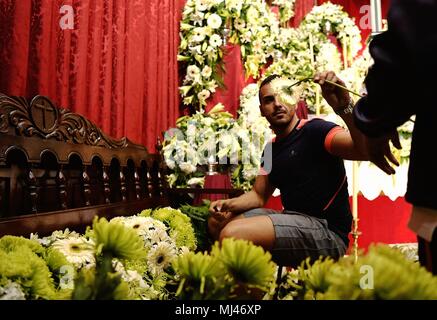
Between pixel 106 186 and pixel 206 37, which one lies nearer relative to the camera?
pixel 106 186

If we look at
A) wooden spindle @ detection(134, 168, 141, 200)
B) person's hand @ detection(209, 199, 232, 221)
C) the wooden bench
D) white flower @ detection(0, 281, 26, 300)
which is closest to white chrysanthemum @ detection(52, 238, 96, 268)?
the wooden bench

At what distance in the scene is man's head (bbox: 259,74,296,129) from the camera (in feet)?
4.75

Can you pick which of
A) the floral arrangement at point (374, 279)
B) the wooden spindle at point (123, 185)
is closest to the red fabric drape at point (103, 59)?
the wooden spindle at point (123, 185)

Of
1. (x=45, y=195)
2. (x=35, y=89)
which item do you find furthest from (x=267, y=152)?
(x=35, y=89)

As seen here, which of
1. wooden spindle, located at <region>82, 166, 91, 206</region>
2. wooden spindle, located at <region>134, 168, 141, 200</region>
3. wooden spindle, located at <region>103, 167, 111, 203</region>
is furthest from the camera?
wooden spindle, located at <region>134, 168, 141, 200</region>

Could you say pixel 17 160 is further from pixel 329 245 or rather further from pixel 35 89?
pixel 329 245

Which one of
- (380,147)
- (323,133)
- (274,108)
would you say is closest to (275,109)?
(274,108)

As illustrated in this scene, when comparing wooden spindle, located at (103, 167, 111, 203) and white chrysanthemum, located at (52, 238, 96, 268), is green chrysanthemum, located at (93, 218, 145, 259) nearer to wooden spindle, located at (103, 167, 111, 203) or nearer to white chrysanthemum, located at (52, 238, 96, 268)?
white chrysanthemum, located at (52, 238, 96, 268)

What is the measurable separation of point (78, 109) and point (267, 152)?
939 millimetres

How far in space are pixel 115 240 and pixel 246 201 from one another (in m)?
1.07

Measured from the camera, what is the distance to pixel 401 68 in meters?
0.50

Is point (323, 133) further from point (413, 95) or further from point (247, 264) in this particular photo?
point (247, 264)

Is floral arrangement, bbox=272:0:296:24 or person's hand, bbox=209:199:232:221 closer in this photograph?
person's hand, bbox=209:199:232:221

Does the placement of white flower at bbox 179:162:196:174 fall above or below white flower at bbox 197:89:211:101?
below
